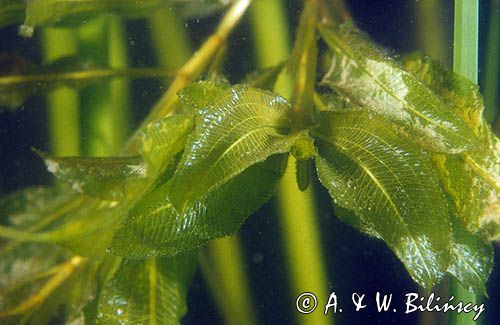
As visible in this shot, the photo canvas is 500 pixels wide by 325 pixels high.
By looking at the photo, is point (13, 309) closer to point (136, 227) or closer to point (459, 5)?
point (136, 227)

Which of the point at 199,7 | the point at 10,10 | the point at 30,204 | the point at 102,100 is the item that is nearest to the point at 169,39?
the point at 199,7

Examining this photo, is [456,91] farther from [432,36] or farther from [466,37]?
[432,36]

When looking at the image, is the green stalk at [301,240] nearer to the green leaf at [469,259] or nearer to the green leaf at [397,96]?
the green leaf at [397,96]

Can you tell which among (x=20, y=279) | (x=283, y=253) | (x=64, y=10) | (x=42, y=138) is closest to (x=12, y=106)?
(x=42, y=138)

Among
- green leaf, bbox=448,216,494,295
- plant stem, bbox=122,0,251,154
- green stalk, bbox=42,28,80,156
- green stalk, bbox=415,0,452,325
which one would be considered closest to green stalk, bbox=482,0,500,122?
green stalk, bbox=415,0,452,325

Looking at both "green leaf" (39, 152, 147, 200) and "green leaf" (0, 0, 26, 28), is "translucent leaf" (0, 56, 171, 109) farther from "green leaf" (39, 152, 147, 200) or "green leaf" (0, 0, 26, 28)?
"green leaf" (39, 152, 147, 200)

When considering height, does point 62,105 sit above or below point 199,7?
below
